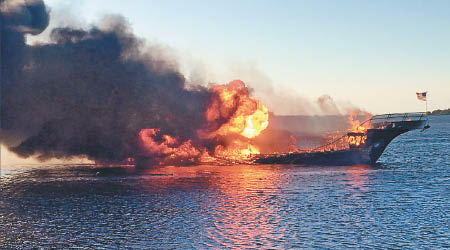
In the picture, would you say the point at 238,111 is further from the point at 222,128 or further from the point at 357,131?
the point at 357,131

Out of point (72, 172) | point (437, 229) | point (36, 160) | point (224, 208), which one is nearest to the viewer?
point (437, 229)

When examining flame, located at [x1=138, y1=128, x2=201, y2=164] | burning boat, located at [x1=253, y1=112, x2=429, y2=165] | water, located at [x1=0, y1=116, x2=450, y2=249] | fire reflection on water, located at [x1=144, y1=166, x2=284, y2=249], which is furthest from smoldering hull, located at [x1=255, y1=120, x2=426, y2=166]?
flame, located at [x1=138, y1=128, x2=201, y2=164]

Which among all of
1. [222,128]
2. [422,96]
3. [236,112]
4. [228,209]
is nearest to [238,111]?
[236,112]

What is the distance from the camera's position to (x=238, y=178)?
81.0m

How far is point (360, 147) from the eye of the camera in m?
94.8

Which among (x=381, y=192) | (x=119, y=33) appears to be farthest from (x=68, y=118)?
(x=381, y=192)

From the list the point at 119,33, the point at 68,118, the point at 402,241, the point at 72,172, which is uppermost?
the point at 119,33

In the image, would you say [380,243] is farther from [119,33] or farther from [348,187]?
[119,33]

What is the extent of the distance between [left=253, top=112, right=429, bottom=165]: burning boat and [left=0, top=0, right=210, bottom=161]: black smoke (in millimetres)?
19172

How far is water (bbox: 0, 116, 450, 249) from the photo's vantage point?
4247cm

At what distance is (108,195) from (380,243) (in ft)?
122

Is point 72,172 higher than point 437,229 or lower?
higher

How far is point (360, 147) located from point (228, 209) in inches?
1820

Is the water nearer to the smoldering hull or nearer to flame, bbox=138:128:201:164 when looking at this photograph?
the smoldering hull
